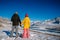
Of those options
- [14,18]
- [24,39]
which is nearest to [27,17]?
[14,18]

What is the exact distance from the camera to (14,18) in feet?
37.8

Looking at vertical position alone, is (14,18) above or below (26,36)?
above

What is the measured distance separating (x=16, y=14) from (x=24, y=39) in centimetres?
224

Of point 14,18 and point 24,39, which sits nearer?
point 24,39

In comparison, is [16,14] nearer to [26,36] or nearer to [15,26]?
[15,26]

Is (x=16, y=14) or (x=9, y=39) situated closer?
(x=9, y=39)

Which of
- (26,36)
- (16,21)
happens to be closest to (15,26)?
(16,21)

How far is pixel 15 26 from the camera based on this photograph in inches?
452

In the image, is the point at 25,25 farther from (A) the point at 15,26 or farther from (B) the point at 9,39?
(B) the point at 9,39

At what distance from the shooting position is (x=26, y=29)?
11.6m

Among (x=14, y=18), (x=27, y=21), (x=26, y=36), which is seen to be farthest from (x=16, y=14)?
(x=26, y=36)

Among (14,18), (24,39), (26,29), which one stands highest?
(14,18)

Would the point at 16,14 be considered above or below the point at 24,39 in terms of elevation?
above

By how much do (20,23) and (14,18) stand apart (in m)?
0.64
